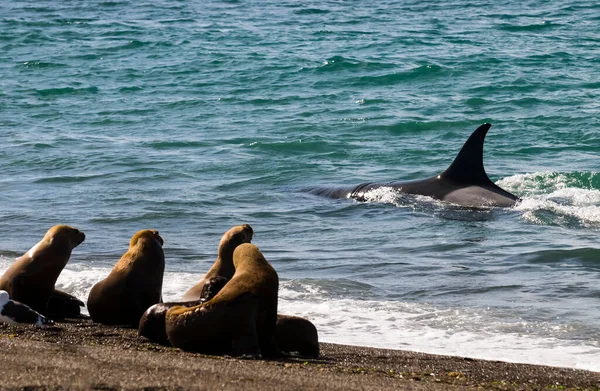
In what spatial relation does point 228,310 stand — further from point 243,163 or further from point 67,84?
point 67,84

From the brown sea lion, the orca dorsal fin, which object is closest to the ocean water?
the orca dorsal fin

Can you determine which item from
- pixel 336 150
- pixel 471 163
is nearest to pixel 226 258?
pixel 471 163

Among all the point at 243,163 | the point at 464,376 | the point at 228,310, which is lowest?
the point at 243,163

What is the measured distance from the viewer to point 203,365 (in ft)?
17.8

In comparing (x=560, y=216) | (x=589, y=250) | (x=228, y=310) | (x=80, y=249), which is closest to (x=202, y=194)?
(x=80, y=249)

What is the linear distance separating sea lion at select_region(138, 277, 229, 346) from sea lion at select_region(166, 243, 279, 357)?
238mm

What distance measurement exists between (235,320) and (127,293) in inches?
60.9

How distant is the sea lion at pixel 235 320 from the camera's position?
6.09 meters

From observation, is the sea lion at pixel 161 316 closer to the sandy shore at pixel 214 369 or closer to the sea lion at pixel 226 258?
the sandy shore at pixel 214 369

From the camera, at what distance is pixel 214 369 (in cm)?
530

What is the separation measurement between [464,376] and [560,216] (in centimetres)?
744

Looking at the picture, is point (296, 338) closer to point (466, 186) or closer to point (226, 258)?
point (226, 258)

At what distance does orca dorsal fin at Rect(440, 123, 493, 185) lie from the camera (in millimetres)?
13633

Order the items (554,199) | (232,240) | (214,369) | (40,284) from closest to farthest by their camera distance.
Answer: (214,369)
(232,240)
(40,284)
(554,199)
